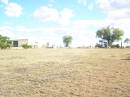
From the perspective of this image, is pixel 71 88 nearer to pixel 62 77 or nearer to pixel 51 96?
pixel 51 96

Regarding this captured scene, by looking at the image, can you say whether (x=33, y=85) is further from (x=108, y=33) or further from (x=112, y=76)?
(x=108, y=33)

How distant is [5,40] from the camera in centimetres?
6506

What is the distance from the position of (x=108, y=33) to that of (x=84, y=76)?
316ft

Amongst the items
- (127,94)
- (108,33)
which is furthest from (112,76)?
(108,33)

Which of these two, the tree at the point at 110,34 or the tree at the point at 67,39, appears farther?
the tree at the point at 67,39

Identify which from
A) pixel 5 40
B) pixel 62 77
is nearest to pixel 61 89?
pixel 62 77

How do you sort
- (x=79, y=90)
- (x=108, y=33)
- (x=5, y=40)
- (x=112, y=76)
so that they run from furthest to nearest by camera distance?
1. (x=108, y=33)
2. (x=5, y=40)
3. (x=112, y=76)
4. (x=79, y=90)

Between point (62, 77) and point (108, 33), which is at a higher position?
point (108, 33)

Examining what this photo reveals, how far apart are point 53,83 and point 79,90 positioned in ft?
5.51

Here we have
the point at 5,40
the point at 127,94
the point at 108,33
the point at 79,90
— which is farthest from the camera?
the point at 108,33

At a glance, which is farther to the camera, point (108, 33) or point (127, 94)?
point (108, 33)

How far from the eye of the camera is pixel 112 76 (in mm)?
12297

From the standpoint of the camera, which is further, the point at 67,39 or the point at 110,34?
the point at 67,39

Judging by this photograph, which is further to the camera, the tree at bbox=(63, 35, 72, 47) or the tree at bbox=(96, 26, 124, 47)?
the tree at bbox=(63, 35, 72, 47)
